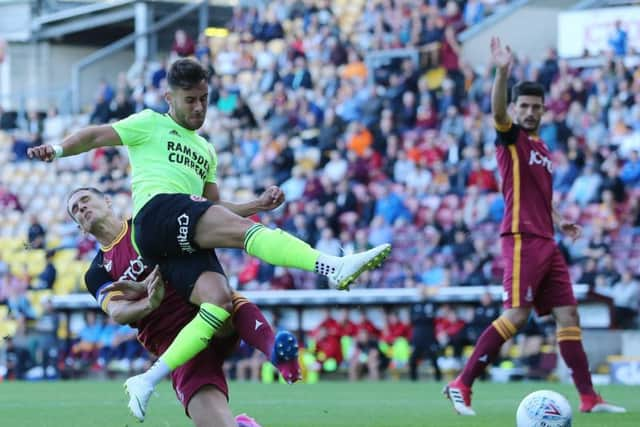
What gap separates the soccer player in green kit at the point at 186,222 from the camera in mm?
7500

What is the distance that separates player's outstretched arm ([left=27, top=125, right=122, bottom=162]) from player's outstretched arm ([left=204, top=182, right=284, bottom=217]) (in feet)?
2.49

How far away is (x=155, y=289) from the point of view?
7930 mm

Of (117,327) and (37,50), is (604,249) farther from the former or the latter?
(37,50)

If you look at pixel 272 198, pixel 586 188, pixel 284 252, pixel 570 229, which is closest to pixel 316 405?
pixel 570 229

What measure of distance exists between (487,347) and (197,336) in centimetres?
368

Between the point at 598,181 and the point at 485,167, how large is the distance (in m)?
1.94

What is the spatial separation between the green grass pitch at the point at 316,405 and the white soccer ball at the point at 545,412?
155cm

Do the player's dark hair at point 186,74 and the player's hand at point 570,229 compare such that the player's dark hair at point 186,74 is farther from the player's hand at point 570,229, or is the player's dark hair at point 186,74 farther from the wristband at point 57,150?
the player's hand at point 570,229

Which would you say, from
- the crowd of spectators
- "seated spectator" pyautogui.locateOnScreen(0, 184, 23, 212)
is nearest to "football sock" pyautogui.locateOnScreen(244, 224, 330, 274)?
the crowd of spectators

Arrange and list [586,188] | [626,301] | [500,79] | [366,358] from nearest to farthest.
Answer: [500,79] < [626,301] < [586,188] < [366,358]

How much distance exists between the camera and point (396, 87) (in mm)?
23484

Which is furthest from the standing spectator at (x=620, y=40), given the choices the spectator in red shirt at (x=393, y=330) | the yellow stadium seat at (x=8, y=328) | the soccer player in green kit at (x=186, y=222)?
the soccer player in green kit at (x=186, y=222)

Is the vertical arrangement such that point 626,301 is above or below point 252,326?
below

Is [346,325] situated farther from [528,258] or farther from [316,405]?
[528,258]
